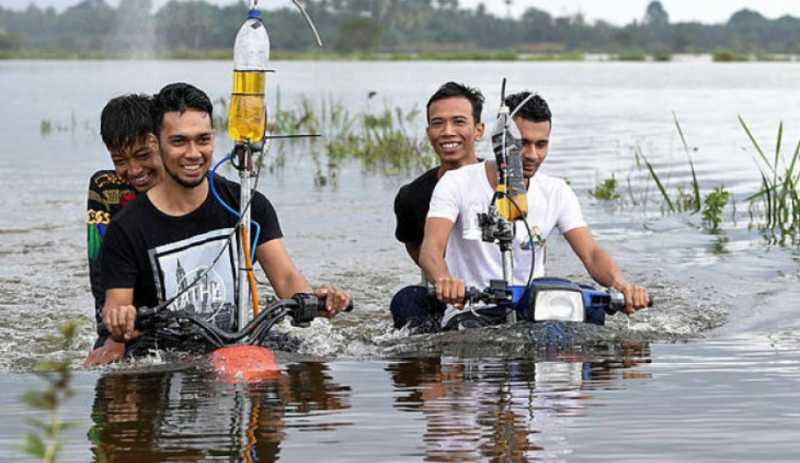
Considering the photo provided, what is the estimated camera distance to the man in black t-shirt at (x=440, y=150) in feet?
30.8

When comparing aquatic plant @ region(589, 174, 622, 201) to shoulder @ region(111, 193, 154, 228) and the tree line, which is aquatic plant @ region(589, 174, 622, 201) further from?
the tree line

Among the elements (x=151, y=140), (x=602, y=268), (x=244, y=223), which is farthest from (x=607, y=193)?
(x=244, y=223)

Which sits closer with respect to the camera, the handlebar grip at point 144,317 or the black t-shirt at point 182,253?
the handlebar grip at point 144,317

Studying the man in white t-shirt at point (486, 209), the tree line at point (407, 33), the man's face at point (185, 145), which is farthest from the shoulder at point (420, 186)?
the tree line at point (407, 33)

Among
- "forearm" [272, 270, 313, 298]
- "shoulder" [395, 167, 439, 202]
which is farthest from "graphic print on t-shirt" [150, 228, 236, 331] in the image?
"shoulder" [395, 167, 439, 202]

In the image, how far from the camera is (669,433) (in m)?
6.54

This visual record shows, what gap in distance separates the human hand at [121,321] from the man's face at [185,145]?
0.77 meters

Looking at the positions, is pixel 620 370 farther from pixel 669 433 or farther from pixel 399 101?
pixel 399 101

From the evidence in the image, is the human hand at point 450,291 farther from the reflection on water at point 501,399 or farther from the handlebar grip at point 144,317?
the handlebar grip at point 144,317

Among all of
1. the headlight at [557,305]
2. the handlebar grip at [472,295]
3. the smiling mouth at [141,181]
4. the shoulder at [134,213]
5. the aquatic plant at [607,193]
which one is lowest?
the aquatic plant at [607,193]

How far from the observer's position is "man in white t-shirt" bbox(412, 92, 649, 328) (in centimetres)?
874

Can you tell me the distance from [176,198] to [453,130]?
229 cm

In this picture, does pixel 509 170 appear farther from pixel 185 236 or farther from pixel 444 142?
pixel 185 236

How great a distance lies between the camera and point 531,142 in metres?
8.71
